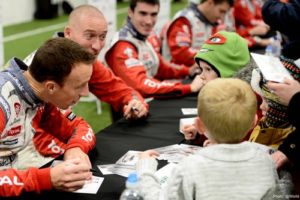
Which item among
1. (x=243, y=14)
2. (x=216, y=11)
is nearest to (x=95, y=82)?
(x=216, y=11)

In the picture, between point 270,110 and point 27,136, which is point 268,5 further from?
point 27,136

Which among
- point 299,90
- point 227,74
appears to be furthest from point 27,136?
point 299,90

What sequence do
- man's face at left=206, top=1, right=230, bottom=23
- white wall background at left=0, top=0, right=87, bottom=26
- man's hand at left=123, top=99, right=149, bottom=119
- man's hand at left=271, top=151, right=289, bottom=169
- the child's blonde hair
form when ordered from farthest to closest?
white wall background at left=0, top=0, right=87, bottom=26
man's face at left=206, top=1, right=230, bottom=23
man's hand at left=123, top=99, right=149, bottom=119
man's hand at left=271, top=151, right=289, bottom=169
the child's blonde hair

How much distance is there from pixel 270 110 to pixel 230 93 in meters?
0.55

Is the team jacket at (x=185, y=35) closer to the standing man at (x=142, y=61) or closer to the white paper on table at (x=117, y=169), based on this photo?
the standing man at (x=142, y=61)

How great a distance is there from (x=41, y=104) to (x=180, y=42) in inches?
95.6

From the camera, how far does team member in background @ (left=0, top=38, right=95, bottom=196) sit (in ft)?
5.73

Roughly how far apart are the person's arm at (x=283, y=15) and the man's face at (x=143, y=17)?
1.00 m

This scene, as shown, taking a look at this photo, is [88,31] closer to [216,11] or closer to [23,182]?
[23,182]

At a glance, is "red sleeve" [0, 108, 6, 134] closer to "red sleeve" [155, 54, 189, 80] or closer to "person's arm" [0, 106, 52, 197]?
"person's arm" [0, 106, 52, 197]

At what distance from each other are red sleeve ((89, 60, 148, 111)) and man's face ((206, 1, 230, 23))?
6.15ft

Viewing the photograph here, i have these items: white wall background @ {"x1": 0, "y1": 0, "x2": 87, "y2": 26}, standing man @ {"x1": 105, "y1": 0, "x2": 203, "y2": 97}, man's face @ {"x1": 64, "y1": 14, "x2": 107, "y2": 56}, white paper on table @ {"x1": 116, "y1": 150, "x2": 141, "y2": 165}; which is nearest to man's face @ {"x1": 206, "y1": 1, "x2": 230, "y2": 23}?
standing man @ {"x1": 105, "y1": 0, "x2": 203, "y2": 97}

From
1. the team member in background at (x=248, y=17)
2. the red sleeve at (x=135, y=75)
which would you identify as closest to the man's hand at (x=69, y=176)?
the red sleeve at (x=135, y=75)

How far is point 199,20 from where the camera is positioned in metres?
4.55
